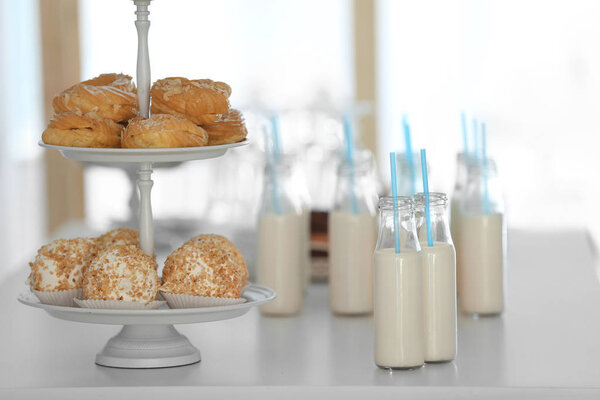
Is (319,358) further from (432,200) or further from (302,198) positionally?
(302,198)

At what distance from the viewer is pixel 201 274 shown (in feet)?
3.84

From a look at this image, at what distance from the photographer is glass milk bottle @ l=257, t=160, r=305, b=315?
1524 mm

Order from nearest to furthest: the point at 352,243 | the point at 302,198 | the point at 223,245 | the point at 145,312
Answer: the point at 145,312 → the point at 223,245 → the point at 352,243 → the point at 302,198

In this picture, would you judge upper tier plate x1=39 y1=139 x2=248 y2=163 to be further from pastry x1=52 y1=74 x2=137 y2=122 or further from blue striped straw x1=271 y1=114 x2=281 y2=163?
blue striped straw x1=271 y1=114 x2=281 y2=163

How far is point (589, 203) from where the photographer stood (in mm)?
3758

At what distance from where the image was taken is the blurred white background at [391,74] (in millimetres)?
3732

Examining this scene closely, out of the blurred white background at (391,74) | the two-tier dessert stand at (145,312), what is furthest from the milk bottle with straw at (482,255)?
the blurred white background at (391,74)

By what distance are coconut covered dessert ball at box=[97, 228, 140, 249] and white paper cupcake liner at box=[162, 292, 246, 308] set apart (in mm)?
106

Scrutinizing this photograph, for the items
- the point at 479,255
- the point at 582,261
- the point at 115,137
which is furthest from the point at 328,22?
the point at 115,137

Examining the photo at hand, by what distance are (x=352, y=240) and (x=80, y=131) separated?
0.52 metres

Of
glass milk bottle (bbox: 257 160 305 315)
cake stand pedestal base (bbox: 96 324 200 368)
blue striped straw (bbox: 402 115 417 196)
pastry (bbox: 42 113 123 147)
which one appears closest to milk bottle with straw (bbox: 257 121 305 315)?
glass milk bottle (bbox: 257 160 305 315)

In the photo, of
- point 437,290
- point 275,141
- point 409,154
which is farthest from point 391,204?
point 275,141

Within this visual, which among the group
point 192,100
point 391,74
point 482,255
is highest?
point 391,74

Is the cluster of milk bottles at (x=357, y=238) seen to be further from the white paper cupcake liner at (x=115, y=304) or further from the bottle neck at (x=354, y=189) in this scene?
the white paper cupcake liner at (x=115, y=304)
